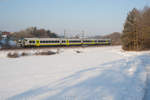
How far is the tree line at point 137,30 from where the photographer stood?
24844 mm

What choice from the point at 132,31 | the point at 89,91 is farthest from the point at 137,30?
the point at 89,91

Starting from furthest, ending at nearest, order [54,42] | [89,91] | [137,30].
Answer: [54,42] < [137,30] < [89,91]

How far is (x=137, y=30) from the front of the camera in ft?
87.3

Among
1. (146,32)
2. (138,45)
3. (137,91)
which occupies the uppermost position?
(146,32)

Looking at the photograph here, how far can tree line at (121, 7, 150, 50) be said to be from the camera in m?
24.8

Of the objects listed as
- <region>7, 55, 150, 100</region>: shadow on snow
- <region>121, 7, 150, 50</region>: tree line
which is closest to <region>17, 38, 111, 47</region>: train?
<region>121, 7, 150, 50</region>: tree line

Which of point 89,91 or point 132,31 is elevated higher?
point 132,31

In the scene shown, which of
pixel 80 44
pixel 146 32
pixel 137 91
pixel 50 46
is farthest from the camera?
pixel 80 44

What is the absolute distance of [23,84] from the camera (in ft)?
22.8

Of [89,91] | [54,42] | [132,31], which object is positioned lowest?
[89,91]

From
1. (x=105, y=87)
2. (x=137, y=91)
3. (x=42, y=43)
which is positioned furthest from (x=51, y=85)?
(x=42, y=43)

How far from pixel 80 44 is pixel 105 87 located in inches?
1183

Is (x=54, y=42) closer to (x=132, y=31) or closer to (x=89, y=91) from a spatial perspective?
(x=132, y=31)

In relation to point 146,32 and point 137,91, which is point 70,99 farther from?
point 146,32
